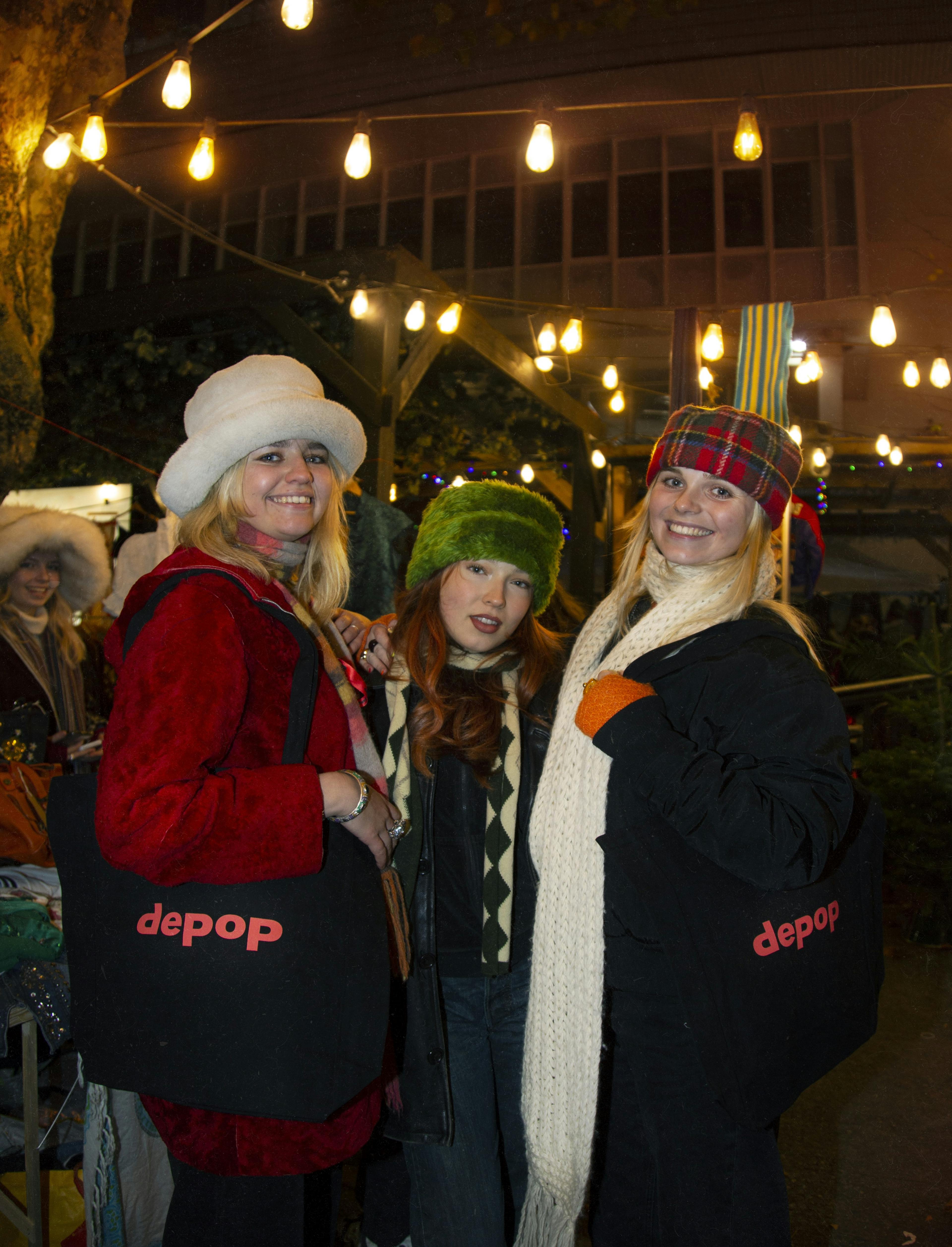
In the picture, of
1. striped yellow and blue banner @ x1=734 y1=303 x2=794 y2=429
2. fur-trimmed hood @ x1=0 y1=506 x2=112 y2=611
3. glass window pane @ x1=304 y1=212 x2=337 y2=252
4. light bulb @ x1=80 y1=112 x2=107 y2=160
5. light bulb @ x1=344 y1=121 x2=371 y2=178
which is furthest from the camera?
glass window pane @ x1=304 y1=212 x2=337 y2=252

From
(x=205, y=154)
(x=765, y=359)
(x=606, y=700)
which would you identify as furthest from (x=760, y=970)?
(x=205, y=154)

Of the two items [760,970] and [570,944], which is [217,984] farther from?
[760,970]

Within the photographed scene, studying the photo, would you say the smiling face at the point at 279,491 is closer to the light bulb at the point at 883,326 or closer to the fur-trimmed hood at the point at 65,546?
the fur-trimmed hood at the point at 65,546

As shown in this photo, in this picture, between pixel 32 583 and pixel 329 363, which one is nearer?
pixel 32 583

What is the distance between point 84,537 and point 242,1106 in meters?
3.48

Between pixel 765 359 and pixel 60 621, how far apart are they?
3928 millimetres

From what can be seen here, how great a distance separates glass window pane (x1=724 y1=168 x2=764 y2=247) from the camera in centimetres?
1025

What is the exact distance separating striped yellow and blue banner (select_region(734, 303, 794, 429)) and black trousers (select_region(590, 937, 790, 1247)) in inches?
140

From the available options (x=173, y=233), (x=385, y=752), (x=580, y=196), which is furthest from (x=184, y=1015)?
(x=173, y=233)

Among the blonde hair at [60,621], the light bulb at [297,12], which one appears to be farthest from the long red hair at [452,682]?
the light bulb at [297,12]

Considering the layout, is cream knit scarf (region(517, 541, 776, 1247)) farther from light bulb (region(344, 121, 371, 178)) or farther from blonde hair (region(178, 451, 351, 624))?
light bulb (region(344, 121, 371, 178))

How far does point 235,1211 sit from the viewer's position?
4.81 ft

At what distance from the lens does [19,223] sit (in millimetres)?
4234

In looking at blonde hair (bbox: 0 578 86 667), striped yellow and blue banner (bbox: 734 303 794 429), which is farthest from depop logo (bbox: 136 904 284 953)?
striped yellow and blue banner (bbox: 734 303 794 429)
